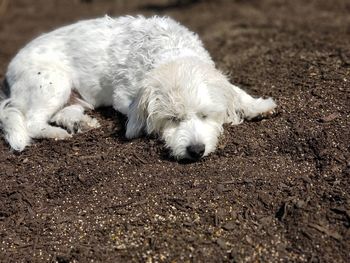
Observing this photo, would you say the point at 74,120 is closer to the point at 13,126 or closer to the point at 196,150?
the point at 13,126

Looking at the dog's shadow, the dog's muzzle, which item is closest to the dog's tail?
the dog's shadow

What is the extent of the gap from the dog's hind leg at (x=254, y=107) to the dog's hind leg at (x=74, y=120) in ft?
5.29

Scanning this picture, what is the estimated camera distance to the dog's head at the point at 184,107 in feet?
16.4

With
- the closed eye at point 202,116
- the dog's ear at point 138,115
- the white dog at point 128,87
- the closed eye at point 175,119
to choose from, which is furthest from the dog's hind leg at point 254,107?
the dog's ear at point 138,115

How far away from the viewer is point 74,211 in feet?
15.4

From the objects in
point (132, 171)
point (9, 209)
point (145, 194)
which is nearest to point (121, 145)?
point (132, 171)

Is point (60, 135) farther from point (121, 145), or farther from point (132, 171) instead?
point (132, 171)

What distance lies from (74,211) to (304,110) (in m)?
2.53

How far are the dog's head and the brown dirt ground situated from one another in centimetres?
16

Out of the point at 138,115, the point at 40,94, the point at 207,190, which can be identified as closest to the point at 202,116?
the point at 138,115

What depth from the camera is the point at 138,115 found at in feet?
17.5

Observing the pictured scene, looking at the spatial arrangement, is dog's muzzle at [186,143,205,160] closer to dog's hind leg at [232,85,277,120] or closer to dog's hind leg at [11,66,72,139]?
dog's hind leg at [232,85,277,120]

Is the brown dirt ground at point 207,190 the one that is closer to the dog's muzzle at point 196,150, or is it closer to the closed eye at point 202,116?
the dog's muzzle at point 196,150

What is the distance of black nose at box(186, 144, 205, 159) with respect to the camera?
193 inches
